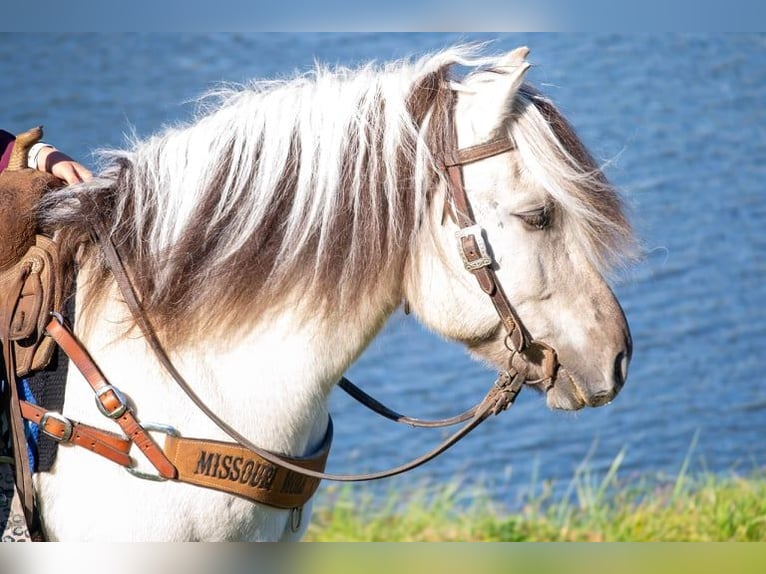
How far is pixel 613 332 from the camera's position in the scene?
1.70m

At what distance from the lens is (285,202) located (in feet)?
5.50

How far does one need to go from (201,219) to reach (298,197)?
0.57ft

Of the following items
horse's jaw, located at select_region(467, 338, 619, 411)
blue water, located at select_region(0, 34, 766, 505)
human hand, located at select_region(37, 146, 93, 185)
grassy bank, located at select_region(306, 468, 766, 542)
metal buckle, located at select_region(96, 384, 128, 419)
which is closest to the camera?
metal buckle, located at select_region(96, 384, 128, 419)

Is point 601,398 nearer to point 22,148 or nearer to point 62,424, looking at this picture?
point 62,424

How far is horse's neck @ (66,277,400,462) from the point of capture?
1.62 metres

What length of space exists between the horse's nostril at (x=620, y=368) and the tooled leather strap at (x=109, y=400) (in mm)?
787

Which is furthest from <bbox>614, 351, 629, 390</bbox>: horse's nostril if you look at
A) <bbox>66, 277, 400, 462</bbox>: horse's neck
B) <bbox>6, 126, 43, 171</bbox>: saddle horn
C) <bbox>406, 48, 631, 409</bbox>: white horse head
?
<bbox>6, 126, 43, 171</bbox>: saddle horn

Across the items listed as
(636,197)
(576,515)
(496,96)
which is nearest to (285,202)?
(496,96)

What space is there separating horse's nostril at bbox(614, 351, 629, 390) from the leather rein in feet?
0.38

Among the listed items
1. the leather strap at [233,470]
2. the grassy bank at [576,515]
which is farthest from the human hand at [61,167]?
the grassy bank at [576,515]

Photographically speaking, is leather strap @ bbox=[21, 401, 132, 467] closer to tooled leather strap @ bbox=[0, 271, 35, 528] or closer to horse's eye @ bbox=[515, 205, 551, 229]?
tooled leather strap @ bbox=[0, 271, 35, 528]

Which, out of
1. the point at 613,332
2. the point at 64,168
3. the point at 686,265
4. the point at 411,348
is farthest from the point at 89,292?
the point at 686,265

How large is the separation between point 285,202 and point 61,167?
0.46m

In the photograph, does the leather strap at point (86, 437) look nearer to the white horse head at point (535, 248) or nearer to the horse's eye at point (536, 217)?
the white horse head at point (535, 248)
